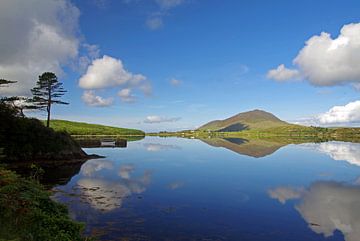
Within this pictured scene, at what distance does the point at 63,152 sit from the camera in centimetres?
5225

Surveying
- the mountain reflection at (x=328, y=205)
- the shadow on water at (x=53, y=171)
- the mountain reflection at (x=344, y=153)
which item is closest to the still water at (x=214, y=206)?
the mountain reflection at (x=328, y=205)

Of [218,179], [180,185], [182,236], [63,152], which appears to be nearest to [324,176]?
[218,179]

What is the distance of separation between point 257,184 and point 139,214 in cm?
1790

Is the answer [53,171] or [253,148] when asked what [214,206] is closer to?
[53,171]

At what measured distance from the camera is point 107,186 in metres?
32.1

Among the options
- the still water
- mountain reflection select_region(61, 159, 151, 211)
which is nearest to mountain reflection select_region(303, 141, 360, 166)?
the still water

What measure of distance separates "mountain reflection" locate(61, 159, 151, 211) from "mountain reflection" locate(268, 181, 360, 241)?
1396 cm

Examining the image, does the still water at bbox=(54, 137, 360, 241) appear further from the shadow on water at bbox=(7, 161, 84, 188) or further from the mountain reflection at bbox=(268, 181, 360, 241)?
the shadow on water at bbox=(7, 161, 84, 188)

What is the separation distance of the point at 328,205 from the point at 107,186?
70.0 feet

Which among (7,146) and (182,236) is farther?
(7,146)

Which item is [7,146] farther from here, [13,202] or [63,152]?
[13,202]

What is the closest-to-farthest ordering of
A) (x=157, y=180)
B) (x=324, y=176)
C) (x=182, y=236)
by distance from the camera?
(x=182, y=236) < (x=157, y=180) < (x=324, y=176)

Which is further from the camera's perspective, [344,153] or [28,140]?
[344,153]

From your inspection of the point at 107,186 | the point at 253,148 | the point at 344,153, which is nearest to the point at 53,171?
the point at 107,186
